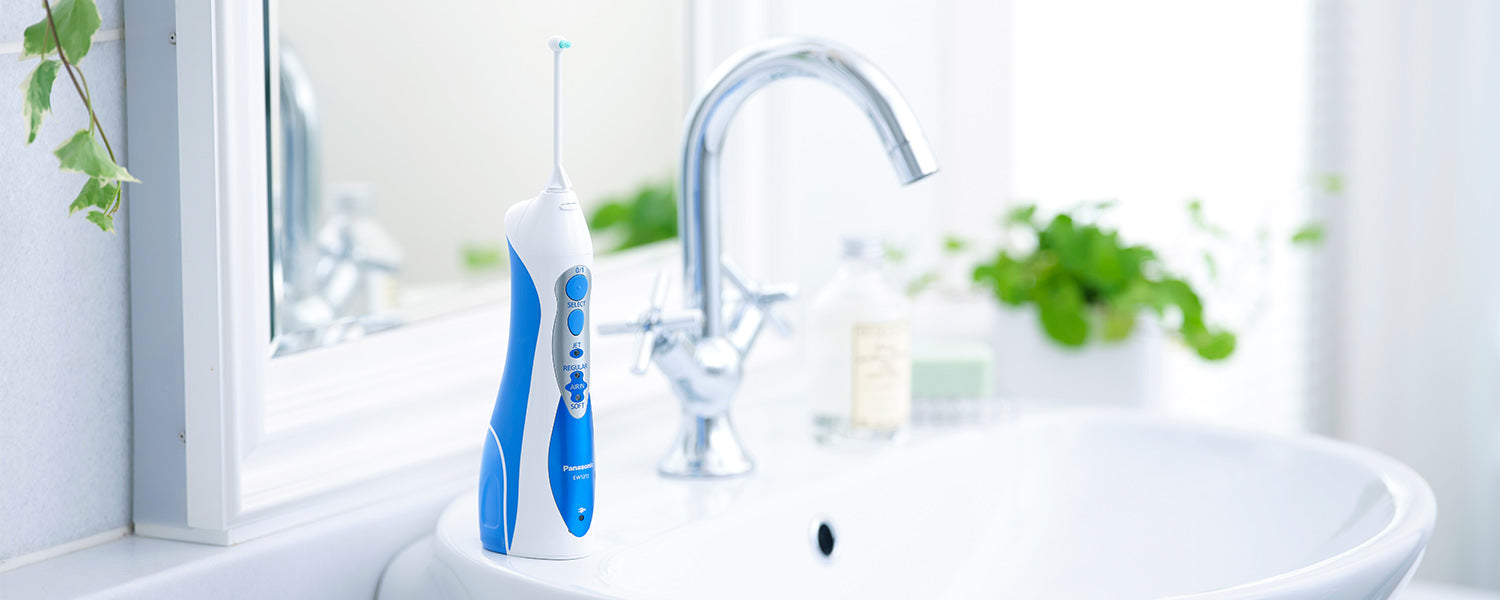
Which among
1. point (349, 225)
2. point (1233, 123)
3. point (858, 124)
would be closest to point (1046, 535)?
point (858, 124)

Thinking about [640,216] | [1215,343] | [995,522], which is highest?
[640,216]

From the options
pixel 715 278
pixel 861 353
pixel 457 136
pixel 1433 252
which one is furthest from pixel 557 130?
pixel 1433 252

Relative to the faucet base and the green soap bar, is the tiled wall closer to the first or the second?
the faucet base

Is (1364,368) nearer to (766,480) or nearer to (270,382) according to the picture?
(766,480)

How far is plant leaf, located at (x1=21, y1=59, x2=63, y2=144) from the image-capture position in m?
0.46

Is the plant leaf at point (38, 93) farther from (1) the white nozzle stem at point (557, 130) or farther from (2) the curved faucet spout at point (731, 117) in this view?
(2) the curved faucet spout at point (731, 117)

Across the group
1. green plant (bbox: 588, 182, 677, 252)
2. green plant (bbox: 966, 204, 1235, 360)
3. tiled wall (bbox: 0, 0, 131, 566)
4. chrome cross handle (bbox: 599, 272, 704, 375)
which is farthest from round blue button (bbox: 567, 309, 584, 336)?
green plant (bbox: 966, 204, 1235, 360)

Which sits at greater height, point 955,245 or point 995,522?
point 955,245

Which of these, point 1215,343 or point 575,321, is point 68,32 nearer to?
point 575,321

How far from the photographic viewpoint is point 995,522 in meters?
0.83

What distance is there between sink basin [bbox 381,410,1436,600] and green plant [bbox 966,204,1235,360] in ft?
0.45

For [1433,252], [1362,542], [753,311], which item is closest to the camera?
[1362,542]

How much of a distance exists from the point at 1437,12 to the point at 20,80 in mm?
1764

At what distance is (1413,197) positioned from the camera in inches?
67.4
